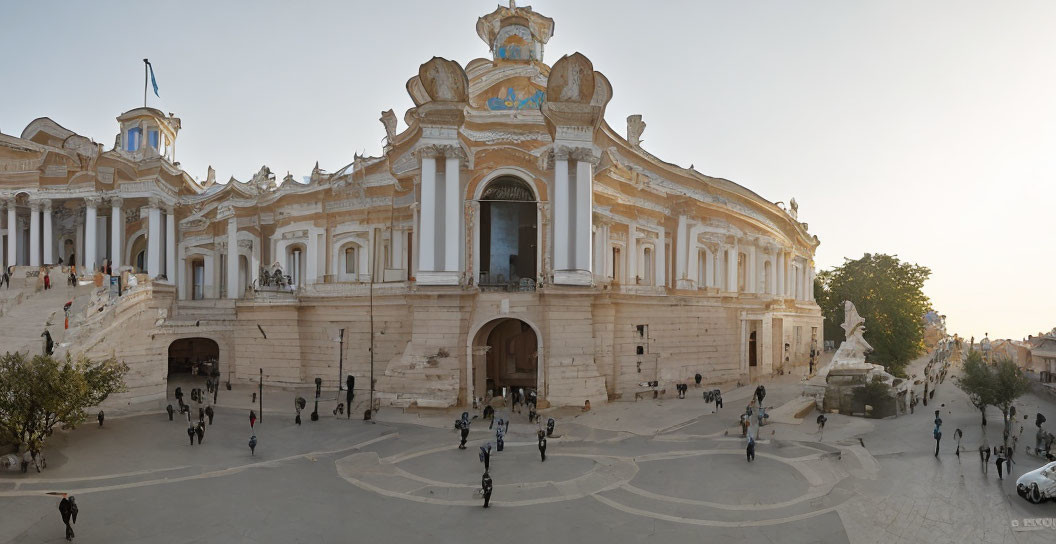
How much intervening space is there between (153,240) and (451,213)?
23.4 m

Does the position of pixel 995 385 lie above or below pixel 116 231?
below

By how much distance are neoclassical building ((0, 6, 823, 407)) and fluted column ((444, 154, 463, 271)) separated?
0.32 feet

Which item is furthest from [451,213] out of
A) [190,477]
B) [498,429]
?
[190,477]

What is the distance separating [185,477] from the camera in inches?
584

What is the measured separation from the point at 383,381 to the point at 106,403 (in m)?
10.5

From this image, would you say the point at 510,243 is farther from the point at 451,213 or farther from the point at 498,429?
the point at 498,429

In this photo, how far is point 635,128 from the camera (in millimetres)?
34656

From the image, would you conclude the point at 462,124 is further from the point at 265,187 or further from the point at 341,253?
the point at 265,187

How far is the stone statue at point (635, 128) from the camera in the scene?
34.6 metres

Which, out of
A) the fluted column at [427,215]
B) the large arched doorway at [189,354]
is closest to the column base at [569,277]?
the fluted column at [427,215]

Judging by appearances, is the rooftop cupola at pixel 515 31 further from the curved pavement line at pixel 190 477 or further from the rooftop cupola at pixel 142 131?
the rooftop cupola at pixel 142 131

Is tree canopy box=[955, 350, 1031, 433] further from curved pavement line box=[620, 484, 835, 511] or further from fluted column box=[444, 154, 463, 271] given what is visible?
fluted column box=[444, 154, 463, 271]

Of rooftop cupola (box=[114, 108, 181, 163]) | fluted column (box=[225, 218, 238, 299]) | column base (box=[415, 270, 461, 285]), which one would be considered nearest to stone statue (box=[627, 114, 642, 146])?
column base (box=[415, 270, 461, 285])

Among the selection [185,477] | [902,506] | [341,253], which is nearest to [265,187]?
[341,253]
